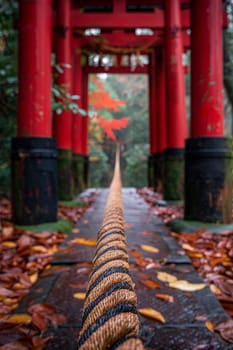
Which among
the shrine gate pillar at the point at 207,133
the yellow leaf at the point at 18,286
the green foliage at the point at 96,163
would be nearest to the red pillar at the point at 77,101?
the shrine gate pillar at the point at 207,133

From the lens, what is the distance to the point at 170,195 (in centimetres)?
569

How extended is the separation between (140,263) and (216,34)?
7.78ft

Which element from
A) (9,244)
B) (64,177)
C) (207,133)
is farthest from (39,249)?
(64,177)

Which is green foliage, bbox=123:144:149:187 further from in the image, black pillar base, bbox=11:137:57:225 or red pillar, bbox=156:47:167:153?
black pillar base, bbox=11:137:57:225

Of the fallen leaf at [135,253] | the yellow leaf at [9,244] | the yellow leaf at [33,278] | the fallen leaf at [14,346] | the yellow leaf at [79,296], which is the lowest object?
the yellow leaf at [33,278]

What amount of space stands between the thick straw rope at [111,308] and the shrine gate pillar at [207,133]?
8.34 ft

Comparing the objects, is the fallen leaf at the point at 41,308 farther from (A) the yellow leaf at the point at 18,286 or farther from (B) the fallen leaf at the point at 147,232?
(B) the fallen leaf at the point at 147,232

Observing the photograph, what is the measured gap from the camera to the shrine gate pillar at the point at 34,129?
10.2ft

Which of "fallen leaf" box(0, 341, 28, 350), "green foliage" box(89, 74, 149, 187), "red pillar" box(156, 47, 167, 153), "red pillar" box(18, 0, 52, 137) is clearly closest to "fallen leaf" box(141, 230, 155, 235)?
"red pillar" box(18, 0, 52, 137)

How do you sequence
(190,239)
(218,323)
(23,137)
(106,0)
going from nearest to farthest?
(218,323), (190,239), (23,137), (106,0)

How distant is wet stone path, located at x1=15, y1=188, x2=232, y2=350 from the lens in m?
1.24

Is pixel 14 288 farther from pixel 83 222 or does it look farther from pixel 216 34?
pixel 216 34

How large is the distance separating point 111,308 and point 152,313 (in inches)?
38.4

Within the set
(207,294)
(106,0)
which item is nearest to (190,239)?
(207,294)
